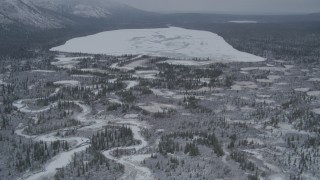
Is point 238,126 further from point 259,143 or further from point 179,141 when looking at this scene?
point 179,141

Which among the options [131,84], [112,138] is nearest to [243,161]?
[112,138]

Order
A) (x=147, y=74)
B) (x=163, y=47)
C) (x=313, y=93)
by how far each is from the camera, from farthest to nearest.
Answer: (x=163, y=47)
(x=147, y=74)
(x=313, y=93)

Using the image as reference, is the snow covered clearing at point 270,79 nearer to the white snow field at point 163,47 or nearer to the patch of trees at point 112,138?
the white snow field at point 163,47

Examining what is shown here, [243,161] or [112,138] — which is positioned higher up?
[112,138]

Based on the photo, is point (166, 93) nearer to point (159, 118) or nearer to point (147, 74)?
point (159, 118)

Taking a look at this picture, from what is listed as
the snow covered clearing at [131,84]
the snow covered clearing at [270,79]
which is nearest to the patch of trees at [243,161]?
the snow covered clearing at [131,84]

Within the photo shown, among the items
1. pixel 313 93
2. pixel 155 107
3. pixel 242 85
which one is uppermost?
pixel 242 85

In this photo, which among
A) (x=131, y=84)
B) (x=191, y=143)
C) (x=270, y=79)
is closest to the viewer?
(x=191, y=143)

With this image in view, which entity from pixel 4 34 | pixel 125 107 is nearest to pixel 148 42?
pixel 4 34

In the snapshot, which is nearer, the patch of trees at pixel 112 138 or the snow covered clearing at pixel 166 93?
the patch of trees at pixel 112 138

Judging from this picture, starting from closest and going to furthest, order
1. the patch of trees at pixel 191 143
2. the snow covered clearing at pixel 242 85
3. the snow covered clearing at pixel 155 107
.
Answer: the patch of trees at pixel 191 143
the snow covered clearing at pixel 155 107
the snow covered clearing at pixel 242 85

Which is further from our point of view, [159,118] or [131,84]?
[131,84]
